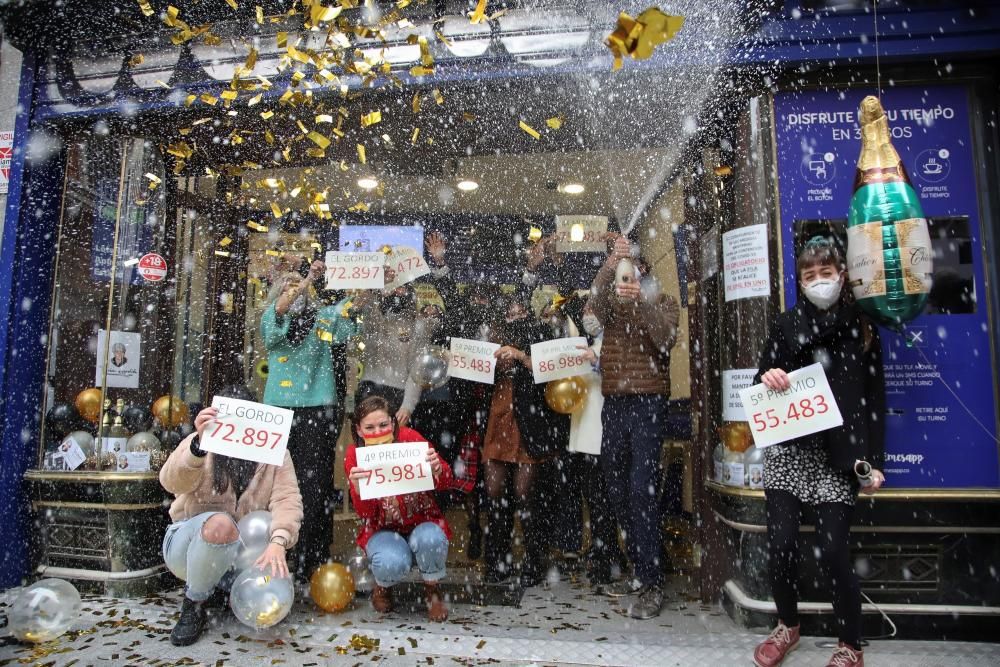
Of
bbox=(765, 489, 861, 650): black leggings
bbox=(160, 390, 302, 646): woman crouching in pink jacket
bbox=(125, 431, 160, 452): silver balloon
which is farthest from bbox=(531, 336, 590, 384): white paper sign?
bbox=(125, 431, 160, 452): silver balloon

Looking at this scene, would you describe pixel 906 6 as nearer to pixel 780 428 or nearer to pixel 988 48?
pixel 988 48

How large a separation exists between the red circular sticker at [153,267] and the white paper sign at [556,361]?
295 cm

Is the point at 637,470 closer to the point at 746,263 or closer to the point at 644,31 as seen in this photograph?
the point at 746,263

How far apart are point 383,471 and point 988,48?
13.5 ft

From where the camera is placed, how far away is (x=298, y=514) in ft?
11.5

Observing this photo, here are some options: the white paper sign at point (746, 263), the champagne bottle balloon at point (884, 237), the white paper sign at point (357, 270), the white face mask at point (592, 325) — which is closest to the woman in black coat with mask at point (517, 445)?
the white face mask at point (592, 325)

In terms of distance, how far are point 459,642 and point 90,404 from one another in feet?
10.7

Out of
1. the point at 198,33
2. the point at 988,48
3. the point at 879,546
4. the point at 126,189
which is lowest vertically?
the point at 879,546

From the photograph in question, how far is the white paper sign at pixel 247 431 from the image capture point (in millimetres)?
3271

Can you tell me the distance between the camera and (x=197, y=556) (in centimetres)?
332

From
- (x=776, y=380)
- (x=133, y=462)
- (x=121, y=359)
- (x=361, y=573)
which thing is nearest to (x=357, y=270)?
(x=121, y=359)

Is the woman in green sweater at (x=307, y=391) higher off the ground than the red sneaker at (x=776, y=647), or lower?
higher

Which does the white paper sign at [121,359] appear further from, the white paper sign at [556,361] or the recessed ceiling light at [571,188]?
the recessed ceiling light at [571,188]

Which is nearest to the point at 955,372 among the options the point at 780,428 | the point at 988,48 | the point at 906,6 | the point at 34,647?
the point at 780,428
